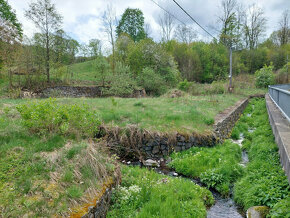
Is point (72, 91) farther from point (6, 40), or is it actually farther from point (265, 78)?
point (265, 78)

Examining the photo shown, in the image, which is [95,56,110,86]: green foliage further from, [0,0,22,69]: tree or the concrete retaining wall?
the concrete retaining wall

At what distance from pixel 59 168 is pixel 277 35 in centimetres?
5008

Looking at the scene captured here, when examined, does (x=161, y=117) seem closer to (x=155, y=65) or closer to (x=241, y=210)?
(x=241, y=210)

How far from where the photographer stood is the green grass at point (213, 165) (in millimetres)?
5298

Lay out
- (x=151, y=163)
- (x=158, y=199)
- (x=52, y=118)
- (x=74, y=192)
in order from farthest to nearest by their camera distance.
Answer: (x=151, y=163) < (x=52, y=118) < (x=158, y=199) < (x=74, y=192)

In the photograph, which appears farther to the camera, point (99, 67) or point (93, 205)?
point (99, 67)

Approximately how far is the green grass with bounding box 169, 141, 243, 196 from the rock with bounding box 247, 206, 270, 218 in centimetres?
126

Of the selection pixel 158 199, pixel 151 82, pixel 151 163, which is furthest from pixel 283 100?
pixel 151 82

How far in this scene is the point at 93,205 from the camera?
3.23 m

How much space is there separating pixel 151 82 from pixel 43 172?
720 inches

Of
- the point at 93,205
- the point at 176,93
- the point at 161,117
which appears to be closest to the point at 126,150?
the point at 161,117

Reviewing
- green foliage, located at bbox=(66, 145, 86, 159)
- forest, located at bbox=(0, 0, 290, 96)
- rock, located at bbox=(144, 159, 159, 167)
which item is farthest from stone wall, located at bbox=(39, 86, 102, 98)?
green foliage, located at bbox=(66, 145, 86, 159)

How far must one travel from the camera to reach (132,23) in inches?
1576

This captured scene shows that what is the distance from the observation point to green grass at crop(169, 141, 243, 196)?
5298mm
